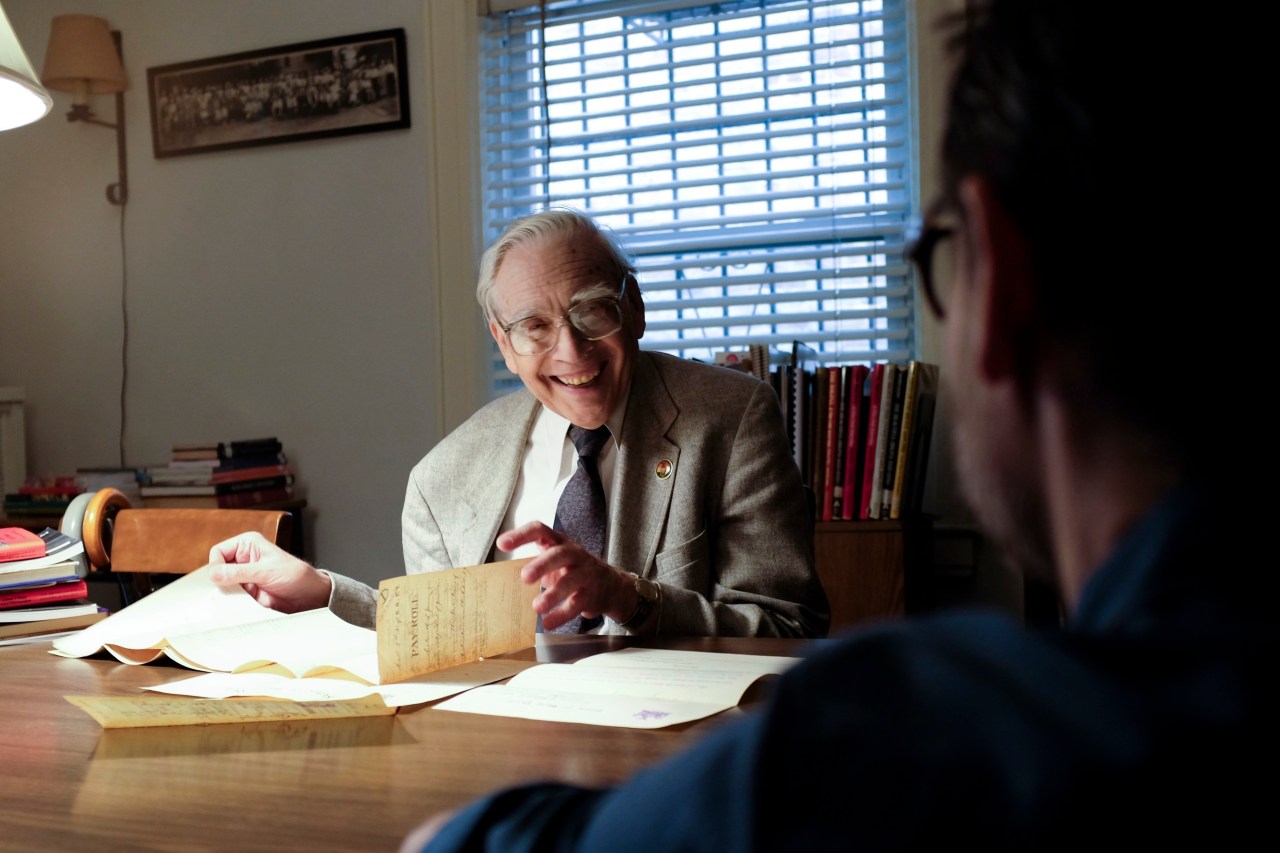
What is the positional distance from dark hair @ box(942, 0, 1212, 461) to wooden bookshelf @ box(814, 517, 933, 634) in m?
2.15

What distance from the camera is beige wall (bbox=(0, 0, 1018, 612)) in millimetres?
3225

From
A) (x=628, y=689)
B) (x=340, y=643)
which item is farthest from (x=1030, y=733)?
(x=340, y=643)

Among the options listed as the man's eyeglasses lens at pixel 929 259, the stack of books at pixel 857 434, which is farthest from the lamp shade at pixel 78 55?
the man's eyeglasses lens at pixel 929 259

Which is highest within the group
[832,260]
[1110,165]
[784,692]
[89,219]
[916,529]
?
[89,219]

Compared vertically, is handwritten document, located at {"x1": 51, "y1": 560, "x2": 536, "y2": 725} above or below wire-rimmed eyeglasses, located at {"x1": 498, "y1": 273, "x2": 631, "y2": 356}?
below

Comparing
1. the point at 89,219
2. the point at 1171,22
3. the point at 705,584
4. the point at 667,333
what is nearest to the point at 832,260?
the point at 667,333

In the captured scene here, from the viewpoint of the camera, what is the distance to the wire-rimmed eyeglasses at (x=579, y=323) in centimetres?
175

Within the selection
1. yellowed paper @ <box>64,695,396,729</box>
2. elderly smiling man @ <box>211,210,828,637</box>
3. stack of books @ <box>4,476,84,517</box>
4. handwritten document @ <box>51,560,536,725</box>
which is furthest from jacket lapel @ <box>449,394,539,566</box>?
stack of books @ <box>4,476,84,517</box>

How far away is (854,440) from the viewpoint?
2.54 m

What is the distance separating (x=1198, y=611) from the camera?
32 centimetres

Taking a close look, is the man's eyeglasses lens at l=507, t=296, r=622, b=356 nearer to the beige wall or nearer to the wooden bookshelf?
the wooden bookshelf

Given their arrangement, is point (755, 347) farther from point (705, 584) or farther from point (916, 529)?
point (705, 584)

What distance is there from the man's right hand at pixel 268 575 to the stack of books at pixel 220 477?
5.43ft

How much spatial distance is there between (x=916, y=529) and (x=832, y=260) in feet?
2.47
